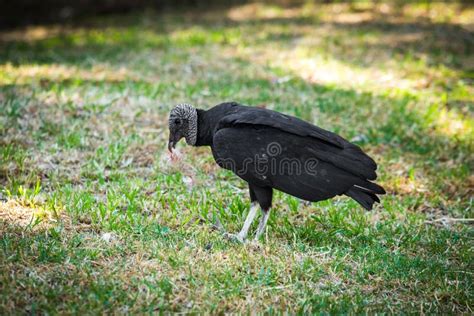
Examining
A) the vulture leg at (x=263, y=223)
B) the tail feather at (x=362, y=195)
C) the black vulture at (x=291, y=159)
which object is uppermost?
the black vulture at (x=291, y=159)

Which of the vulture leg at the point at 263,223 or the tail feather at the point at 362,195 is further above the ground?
the tail feather at the point at 362,195

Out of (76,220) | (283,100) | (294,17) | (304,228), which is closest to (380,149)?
(283,100)

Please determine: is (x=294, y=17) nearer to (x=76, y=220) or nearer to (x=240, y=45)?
(x=240, y=45)

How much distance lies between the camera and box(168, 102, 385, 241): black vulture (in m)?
3.57

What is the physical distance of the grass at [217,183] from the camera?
3.22 meters

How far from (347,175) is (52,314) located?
1.85 metres

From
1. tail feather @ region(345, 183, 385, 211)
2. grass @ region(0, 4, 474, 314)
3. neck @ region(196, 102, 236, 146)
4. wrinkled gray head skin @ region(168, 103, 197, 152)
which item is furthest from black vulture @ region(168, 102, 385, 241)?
grass @ region(0, 4, 474, 314)

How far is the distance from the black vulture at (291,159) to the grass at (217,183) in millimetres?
407

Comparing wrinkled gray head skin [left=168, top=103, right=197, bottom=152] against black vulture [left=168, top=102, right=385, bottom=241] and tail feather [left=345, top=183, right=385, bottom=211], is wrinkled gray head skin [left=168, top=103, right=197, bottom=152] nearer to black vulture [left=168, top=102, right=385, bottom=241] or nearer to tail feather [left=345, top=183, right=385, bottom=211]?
black vulture [left=168, top=102, right=385, bottom=241]

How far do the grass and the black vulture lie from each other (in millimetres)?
407

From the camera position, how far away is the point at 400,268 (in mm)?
3551

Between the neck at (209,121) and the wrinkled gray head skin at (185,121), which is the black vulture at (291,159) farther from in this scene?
the wrinkled gray head skin at (185,121)

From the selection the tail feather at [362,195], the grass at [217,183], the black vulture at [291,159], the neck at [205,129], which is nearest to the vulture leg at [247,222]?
the black vulture at [291,159]

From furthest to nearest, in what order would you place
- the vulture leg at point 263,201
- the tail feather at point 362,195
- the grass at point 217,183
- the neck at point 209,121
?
the neck at point 209,121 → the vulture leg at point 263,201 → the tail feather at point 362,195 → the grass at point 217,183
